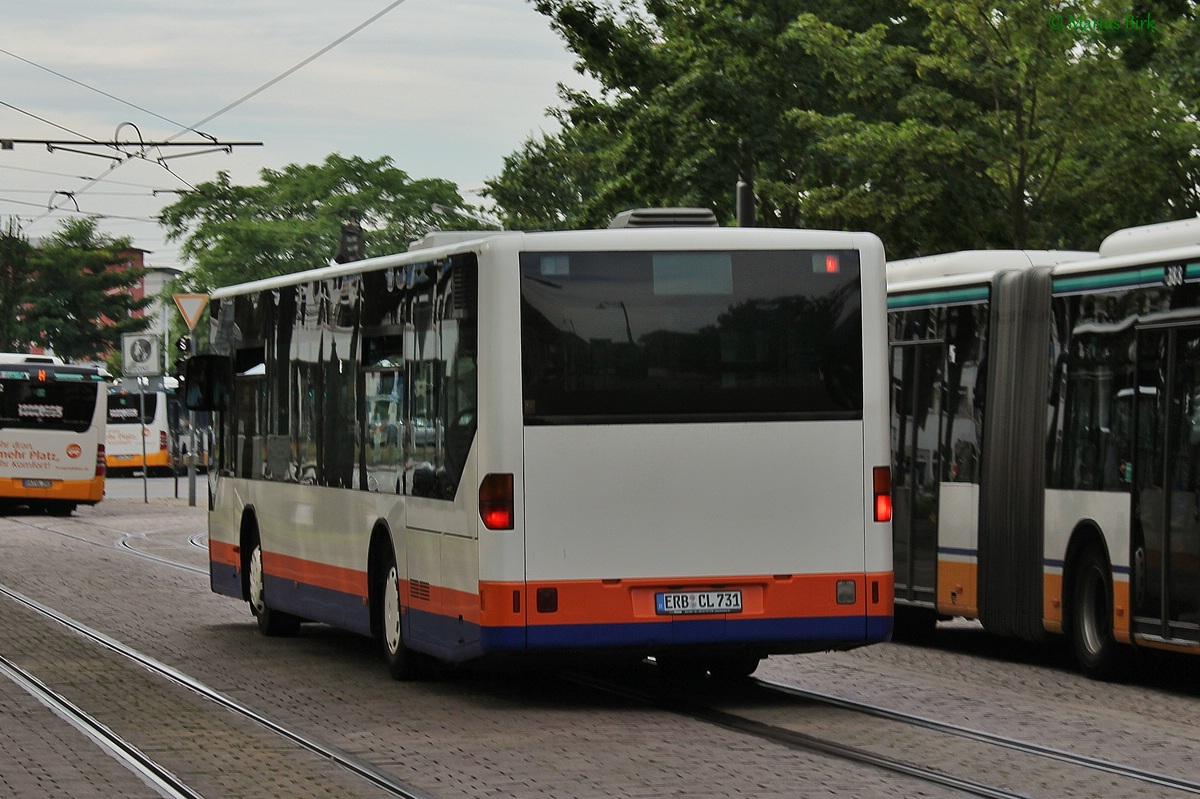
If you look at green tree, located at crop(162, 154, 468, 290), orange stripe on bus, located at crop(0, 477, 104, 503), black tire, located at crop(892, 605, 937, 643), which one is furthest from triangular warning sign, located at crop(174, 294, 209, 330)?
green tree, located at crop(162, 154, 468, 290)

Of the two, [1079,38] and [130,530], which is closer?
[1079,38]

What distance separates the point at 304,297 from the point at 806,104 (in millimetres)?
20120

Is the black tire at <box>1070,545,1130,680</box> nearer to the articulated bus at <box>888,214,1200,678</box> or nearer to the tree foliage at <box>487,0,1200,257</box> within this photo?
the articulated bus at <box>888,214,1200,678</box>

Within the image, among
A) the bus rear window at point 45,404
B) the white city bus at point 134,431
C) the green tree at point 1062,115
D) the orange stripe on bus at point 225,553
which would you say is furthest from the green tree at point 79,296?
the orange stripe on bus at point 225,553

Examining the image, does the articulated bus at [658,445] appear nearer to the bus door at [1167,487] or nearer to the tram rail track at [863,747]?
the tram rail track at [863,747]

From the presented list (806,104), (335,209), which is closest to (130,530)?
(806,104)

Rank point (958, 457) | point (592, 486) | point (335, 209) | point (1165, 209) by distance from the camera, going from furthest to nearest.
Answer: point (335, 209)
point (1165, 209)
point (958, 457)
point (592, 486)

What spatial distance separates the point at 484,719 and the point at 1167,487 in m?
4.49

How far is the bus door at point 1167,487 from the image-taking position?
13422 mm

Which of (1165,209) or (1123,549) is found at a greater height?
(1165,209)

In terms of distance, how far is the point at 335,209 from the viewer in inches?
3755

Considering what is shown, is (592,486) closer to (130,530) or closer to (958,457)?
(958,457)

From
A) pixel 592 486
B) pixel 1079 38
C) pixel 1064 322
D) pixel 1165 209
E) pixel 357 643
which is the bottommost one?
pixel 357 643

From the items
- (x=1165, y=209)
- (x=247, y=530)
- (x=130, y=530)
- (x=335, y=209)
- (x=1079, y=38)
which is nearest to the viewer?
(x=247, y=530)
